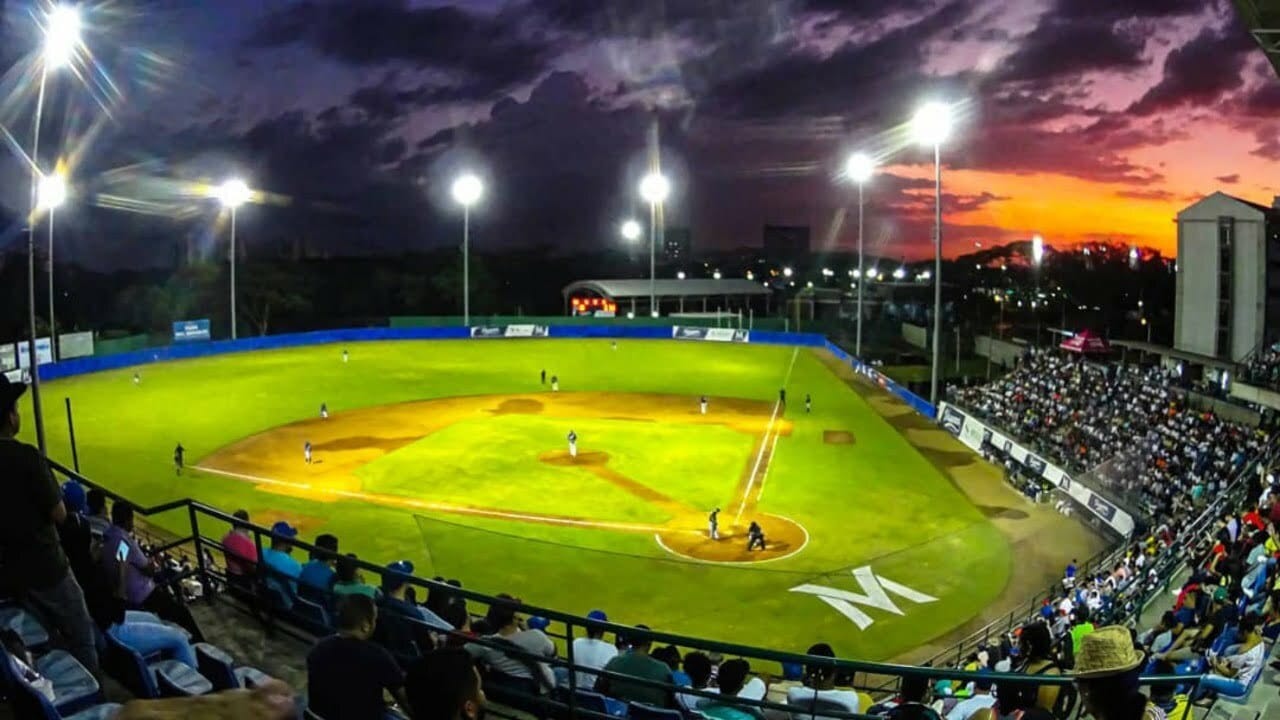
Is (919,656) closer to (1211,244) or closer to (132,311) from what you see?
(1211,244)

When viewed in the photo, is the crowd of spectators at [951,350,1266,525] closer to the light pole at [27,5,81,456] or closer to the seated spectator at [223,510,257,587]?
the seated spectator at [223,510,257,587]

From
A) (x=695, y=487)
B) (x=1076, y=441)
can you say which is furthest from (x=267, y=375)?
(x=1076, y=441)

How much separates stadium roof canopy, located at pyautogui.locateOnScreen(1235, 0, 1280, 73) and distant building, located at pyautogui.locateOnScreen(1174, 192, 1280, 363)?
29.9 m

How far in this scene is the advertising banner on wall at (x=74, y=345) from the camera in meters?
56.7

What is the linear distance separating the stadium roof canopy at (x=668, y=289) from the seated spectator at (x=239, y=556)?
82.5 meters

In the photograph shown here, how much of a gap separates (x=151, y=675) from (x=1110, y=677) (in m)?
5.30

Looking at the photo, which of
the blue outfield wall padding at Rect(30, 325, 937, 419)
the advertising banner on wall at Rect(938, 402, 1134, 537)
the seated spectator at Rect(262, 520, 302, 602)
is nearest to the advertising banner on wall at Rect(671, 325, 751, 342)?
the blue outfield wall padding at Rect(30, 325, 937, 419)

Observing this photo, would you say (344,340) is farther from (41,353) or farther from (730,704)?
(730,704)

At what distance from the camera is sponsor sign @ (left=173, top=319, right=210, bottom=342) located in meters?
66.1

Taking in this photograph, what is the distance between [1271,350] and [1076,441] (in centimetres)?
1209

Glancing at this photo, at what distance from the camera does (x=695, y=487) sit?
29.1 metres

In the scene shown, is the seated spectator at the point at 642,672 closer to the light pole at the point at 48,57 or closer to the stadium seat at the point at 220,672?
the stadium seat at the point at 220,672

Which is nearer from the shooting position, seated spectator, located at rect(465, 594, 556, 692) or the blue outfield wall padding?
seated spectator, located at rect(465, 594, 556, 692)

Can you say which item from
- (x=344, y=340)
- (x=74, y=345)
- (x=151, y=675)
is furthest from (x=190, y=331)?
(x=151, y=675)
